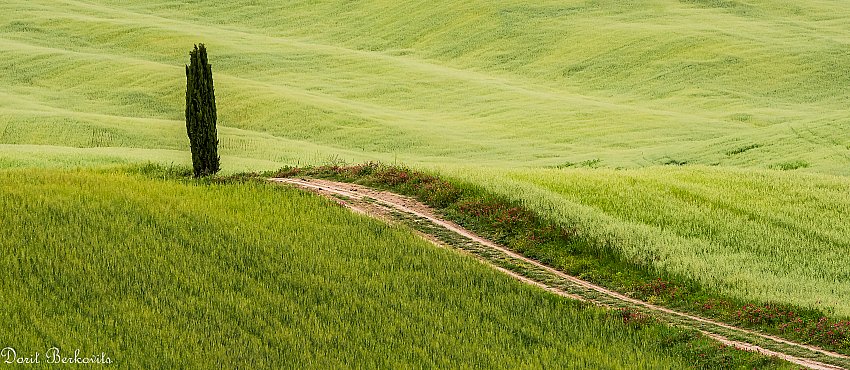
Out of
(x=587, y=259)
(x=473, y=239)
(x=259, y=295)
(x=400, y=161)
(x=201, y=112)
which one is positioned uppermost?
(x=201, y=112)

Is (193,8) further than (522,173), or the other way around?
(193,8)

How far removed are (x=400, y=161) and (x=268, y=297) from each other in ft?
69.8

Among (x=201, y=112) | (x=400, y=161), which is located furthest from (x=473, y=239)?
(x=400, y=161)

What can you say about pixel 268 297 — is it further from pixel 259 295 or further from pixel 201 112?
pixel 201 112

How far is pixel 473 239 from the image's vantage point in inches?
707

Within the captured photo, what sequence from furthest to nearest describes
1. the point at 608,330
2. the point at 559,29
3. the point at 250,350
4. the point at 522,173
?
the point at 559,29 → the point at 522,173 → the point at 608,330 → the point at 250,350

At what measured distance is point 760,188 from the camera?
24.0m

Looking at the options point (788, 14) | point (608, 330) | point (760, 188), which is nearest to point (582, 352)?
point (608, 330)

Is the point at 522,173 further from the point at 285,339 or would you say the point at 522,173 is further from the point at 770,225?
the point at 285,339

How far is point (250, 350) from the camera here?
1209 centimetres

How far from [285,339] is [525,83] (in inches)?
1705

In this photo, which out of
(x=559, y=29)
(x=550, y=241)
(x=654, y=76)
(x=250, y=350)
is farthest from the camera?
(x=559, y=29)

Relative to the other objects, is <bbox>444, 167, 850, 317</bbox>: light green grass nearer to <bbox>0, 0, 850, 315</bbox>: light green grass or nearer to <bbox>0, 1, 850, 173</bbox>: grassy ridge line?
<bbox>0, 0, 850, 315</bbox>: light green grass

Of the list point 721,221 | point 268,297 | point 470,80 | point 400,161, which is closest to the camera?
point 268,297
